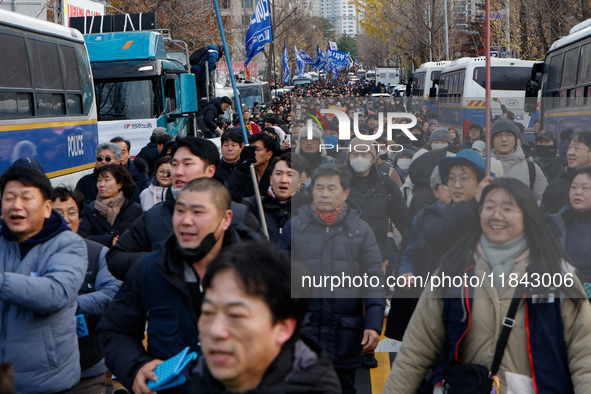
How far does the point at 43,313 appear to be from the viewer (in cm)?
316

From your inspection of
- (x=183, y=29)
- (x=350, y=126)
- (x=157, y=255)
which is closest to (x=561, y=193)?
(x=350, y=126)

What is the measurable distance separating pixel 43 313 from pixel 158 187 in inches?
125

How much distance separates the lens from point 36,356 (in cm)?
321

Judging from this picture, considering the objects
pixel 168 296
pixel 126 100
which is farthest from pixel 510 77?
pixel 168 296

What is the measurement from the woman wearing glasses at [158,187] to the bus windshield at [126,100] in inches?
348

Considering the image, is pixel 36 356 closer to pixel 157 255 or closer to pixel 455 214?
pixel 157 255

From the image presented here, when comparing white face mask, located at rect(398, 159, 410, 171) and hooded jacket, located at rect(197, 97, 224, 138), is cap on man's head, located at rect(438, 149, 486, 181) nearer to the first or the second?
white face mask, located at rect(398, 159, 410, 171)

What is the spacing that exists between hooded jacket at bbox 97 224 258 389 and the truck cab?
12159mm

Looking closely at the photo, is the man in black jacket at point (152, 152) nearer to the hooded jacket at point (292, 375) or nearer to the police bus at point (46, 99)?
the police bus at point (46, 99)

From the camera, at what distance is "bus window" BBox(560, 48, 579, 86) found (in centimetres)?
1187

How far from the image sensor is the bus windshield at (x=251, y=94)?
39.4 m

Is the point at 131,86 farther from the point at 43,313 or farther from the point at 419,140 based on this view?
the point at 419,140

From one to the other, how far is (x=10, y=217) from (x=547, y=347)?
8.10 ft

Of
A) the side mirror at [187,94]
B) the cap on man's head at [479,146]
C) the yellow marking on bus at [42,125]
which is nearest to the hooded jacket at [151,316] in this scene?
the cap on man's head at [479,146]
